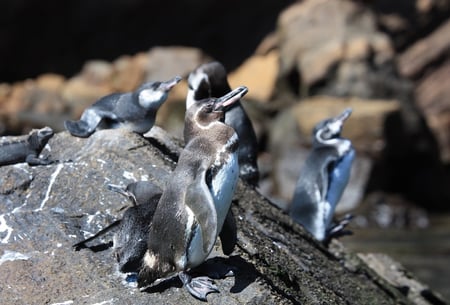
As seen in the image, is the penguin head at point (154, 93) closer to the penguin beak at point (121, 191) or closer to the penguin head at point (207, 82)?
the penguin beak at point (121, 191)

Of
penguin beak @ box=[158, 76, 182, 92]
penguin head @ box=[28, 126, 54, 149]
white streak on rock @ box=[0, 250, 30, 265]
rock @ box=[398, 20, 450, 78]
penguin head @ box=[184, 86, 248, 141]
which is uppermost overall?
penguin head @ box=[184, 86, 248, 141]

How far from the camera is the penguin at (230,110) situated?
746 cm

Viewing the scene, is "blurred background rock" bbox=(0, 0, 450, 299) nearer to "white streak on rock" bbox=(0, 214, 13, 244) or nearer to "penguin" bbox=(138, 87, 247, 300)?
"white streak on rock" bbox=(0, 214, 13, 244)

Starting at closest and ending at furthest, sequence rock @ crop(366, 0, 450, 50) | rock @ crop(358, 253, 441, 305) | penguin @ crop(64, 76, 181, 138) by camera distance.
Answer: penguin @ crop(64, 76, 181, 138), rock @ crop(358, 253, 441, 305), rock @ crop(366, 0, 450, 50)

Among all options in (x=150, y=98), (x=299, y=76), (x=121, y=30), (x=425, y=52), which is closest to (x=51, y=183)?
(x=150, y=98)

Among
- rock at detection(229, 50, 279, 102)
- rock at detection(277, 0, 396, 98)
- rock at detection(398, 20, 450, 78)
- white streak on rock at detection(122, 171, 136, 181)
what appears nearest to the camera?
white streak on rock at detection(122, 171, 136, 181)

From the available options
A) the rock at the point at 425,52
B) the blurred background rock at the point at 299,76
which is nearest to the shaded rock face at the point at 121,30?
the blurred background rock at the point at 299,76

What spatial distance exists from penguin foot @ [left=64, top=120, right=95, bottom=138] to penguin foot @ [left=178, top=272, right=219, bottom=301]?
73.5 inches

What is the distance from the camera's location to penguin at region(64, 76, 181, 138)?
20.0ft

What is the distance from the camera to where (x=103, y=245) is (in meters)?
4.78

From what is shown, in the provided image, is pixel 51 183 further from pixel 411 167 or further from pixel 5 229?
pixel 411 167

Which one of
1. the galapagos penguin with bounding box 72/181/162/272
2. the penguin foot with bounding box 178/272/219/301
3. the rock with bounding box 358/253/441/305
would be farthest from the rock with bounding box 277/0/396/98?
the penguin foot with bounding box 178/272/219/301

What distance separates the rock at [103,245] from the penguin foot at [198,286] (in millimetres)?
47

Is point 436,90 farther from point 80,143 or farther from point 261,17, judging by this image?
point 80,143
